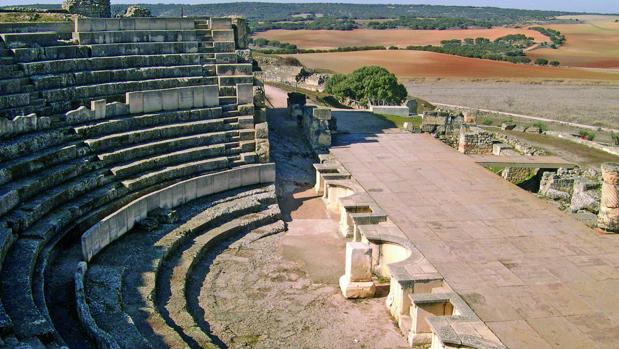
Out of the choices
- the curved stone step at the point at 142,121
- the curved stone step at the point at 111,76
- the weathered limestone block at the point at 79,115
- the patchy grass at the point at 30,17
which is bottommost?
the curved stone step at the point at 142,121

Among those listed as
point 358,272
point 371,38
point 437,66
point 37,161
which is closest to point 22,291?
point 37,161

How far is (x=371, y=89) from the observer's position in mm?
39562

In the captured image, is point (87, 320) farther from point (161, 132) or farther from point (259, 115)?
point (259, 115)

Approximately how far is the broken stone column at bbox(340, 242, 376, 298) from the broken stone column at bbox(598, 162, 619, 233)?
570 cm

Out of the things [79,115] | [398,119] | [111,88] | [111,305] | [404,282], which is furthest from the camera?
[398,119]

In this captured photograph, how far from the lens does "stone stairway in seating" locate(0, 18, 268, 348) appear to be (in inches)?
404

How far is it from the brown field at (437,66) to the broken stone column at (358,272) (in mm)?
56655

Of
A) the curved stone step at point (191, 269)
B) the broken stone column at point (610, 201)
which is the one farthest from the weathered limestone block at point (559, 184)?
the curved stone step at point (191, 269)

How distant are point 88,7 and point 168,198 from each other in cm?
1419

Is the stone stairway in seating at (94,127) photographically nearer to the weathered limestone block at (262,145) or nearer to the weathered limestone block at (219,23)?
the weathered limestone block at (219,23)

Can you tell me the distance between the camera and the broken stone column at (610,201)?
13508mm

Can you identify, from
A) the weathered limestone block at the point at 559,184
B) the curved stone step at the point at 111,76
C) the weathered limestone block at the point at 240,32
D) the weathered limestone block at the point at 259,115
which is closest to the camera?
the curved stone step at the point at 111,76

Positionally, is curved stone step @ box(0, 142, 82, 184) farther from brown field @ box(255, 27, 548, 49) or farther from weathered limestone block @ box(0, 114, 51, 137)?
brown field @ box(255, 27, 548, 49)

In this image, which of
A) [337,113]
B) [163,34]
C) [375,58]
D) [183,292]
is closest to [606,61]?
[375,58]
